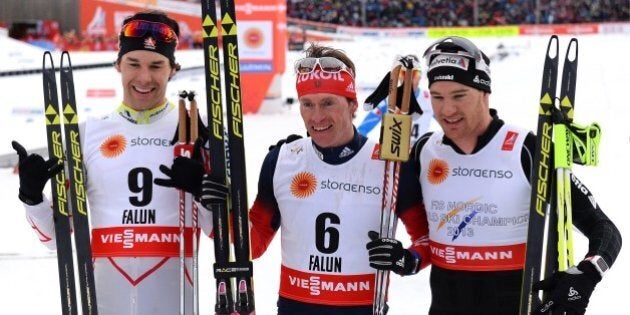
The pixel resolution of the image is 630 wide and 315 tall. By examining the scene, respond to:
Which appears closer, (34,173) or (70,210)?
(34,173)

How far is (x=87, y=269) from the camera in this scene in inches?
124

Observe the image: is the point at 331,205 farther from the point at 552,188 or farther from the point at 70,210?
the point at 70,210

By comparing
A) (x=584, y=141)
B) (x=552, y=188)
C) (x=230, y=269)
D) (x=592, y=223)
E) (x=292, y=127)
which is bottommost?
(x=292, y=127)

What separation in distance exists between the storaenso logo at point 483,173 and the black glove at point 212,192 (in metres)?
0.80

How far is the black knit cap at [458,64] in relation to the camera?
114 inches

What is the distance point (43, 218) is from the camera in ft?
10.3

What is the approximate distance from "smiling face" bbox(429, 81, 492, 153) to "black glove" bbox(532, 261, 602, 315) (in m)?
0.54

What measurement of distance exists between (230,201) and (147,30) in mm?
700

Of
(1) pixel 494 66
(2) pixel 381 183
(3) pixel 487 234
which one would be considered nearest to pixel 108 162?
(2) pixel 381 183

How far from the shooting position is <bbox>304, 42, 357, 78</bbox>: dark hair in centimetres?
314

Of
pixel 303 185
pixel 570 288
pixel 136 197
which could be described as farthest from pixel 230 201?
pixel 570 288

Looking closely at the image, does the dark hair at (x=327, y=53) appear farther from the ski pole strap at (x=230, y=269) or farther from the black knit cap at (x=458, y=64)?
the ski pole strap at (x=230, y=269)

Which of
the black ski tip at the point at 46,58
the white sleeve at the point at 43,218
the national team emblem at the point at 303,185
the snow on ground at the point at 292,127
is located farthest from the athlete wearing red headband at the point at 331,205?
the snow on ground at the point at 292,127

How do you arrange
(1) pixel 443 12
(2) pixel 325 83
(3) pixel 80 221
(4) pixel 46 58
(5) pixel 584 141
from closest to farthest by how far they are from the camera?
(5) pixel 584 141, (2) pixel 325 83, (3) pixel 80 221, (4) pixel 46 58, (1) pixel 443 12
